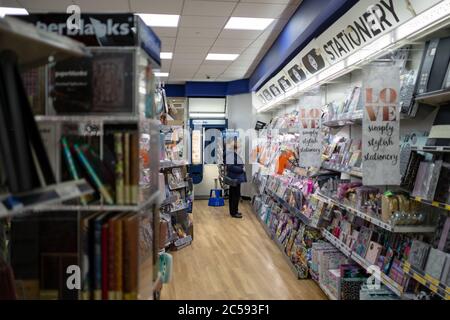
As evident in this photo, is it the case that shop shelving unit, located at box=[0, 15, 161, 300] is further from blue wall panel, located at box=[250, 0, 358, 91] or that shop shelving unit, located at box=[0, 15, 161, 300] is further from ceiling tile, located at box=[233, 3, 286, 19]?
ceiling tile, located at box=[233, 3, 286, 19]

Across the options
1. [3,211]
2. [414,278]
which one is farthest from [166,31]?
[3,211]

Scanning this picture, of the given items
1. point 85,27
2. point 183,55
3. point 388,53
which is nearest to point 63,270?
point 85,27

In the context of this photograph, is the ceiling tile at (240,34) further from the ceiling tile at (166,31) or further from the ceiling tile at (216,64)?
the ceiling tile at (216,64)

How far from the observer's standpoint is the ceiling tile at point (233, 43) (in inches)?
284

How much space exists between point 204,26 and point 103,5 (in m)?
1.67

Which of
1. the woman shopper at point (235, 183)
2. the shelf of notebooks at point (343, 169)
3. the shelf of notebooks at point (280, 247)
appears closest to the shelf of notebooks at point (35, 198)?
the shelf of notebooks at point (343, 169)

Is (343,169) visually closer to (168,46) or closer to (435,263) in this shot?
(435,263)

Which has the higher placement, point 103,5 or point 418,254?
point 103,5

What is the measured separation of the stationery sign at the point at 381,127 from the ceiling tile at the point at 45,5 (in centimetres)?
403

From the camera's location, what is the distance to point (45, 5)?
523 centimetres

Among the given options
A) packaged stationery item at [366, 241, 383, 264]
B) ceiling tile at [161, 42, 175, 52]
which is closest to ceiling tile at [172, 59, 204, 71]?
ceiling tile at [161, 42, 175, 52]

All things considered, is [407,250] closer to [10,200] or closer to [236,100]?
[10,200]

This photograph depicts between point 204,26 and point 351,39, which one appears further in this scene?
point 204,26

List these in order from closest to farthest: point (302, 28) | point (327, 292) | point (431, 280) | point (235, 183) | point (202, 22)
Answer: point (431, 280) < point (327, 292) < point (302, 28) < point (202, 22) < point (235, 183)
